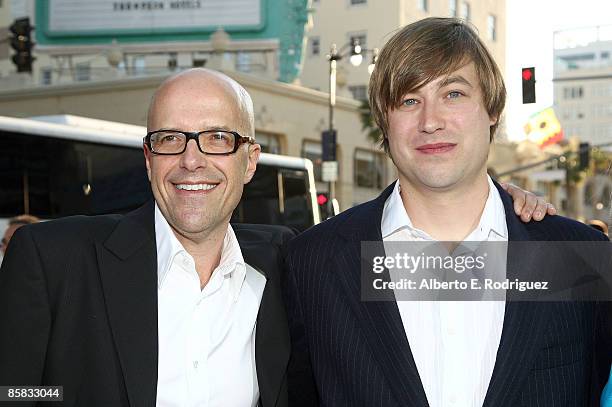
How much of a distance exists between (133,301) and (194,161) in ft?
2.07

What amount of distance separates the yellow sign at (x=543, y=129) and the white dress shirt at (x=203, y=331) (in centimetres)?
3834

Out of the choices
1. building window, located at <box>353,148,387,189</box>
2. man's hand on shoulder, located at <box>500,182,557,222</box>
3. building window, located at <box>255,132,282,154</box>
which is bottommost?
building window, located at <box>353,148,387,189</box>

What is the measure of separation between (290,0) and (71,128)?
19.8m

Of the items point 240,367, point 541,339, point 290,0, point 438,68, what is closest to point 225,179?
point 240,367

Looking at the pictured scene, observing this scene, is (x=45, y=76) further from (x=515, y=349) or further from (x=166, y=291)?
(x=515, y=349)

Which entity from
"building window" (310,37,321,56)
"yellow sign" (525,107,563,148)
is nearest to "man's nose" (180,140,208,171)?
"yellow sign" (525,107,563,148)

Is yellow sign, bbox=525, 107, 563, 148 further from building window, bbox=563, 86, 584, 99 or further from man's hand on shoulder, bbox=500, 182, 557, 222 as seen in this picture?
building window, bbox=563, 86, 584, 99

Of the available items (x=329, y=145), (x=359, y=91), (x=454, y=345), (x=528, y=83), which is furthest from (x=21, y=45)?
(x=359, y=91)

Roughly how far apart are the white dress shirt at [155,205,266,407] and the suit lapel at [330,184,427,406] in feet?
1.52

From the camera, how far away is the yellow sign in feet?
141

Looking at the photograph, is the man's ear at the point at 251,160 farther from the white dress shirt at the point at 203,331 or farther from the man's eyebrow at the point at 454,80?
the man's eyebrow at the point at 454,80

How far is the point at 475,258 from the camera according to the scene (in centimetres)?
348

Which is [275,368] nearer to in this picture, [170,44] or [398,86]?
[398,86]

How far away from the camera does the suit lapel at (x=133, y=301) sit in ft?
10.3
